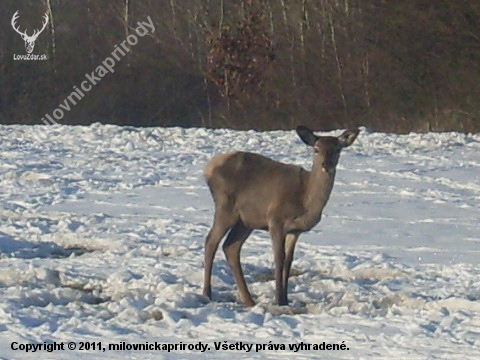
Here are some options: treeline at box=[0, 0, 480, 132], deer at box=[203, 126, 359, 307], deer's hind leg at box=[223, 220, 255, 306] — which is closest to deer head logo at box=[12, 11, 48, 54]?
treeline at box=[0, 0, 480, 132]

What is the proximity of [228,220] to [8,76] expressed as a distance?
1412 inches

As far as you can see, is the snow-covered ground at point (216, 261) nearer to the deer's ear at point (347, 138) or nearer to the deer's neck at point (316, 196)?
the deer's neck at point (316, 196)

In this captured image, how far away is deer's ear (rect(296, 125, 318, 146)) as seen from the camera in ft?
31.7

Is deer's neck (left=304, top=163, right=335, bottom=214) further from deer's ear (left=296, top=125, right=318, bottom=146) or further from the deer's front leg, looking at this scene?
the deer's front leg

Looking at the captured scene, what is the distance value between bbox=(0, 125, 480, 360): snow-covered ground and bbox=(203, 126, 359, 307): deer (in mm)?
372

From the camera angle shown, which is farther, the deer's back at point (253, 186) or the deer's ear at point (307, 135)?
the deer's back at point (253, 186)

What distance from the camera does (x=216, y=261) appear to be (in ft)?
Result: 37.3

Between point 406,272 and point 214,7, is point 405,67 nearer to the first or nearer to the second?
point 214,7

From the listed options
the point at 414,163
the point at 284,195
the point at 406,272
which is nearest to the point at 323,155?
the point at 284,195

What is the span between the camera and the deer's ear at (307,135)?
966cm

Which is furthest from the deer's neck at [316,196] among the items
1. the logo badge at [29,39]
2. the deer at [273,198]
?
the logo badge at [29,39]

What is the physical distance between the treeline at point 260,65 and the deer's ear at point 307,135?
20085 mm

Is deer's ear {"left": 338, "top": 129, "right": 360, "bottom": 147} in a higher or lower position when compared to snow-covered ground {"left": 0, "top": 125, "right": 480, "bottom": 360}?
higher

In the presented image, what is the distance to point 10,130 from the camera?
2488 cm
